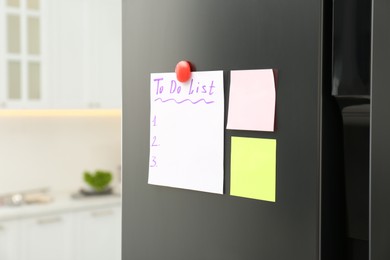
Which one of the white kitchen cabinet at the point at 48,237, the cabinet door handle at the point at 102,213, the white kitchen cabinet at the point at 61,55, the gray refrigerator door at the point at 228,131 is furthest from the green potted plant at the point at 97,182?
the gray refrigerator door at the point at 228,131

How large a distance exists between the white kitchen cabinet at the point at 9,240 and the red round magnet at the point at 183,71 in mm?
2482

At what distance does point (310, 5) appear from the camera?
649mm

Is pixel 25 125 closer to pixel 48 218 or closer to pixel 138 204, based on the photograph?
pixel 48 218

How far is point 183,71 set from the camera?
2.68ft

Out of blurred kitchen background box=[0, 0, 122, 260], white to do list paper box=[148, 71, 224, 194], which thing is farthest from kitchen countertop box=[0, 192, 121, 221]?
white to do list paper box=[148, 71, 224, 194]

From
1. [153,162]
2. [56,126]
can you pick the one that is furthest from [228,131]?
[56,126]

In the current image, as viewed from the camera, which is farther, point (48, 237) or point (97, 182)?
point (97, 182)

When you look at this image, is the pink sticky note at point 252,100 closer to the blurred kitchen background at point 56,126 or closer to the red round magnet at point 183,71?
the red round magnet at point 183,71

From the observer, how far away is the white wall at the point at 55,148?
349 cm

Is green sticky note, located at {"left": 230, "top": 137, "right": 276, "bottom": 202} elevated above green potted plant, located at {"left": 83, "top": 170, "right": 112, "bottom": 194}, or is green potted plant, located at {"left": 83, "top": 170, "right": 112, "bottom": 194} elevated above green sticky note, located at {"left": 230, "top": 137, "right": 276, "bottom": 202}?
green sticky note, located at {"left": 230, "top": 137, "right": 276, "bottom": 202}

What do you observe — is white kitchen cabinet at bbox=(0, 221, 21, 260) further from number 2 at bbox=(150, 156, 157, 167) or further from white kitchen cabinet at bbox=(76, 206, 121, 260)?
number 2 at bbox=(150, 156, 157, 167)

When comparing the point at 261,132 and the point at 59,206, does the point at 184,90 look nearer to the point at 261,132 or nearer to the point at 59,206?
the point at 261,132

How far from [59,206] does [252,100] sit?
268 centimetres

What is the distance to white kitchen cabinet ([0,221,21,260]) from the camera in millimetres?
2947
